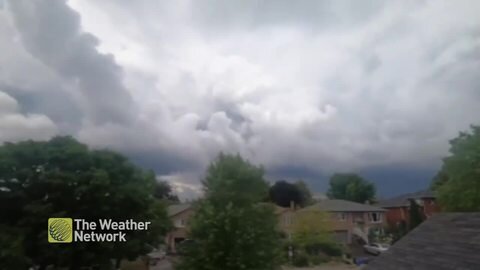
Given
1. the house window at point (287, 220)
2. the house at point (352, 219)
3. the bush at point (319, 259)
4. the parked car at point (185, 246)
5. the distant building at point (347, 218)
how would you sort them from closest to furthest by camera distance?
the parked car at point (185, 246) < the bush at point (319, 259) < the house window at point (287, 220) < the distant building at point (347, 218) < the house at point (352, 219)

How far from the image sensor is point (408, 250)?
7.85 m

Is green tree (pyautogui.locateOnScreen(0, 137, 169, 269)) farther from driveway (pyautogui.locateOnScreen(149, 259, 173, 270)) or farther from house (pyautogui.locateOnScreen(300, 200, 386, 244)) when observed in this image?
house (pyautogui.locateOnScreen(300, 200, 386, 244))

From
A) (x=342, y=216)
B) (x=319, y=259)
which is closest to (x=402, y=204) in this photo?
(x=342, y=216)

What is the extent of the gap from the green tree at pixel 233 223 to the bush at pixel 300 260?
10310 mm

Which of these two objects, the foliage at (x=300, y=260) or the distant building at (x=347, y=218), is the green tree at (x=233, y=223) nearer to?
the foliage at (x=300, y=260)

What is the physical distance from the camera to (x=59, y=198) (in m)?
12.4

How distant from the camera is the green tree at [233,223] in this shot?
1046 cm

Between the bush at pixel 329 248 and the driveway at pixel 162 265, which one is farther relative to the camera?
the bush at pixel 329 248

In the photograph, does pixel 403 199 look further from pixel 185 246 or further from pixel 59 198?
pixel 59 198

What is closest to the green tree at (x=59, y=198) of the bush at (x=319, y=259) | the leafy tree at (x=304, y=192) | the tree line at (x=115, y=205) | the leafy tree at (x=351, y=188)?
the tree line at (x=115, y=205)

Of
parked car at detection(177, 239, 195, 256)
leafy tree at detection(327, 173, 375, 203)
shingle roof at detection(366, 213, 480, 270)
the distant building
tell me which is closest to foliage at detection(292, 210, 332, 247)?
the distant building

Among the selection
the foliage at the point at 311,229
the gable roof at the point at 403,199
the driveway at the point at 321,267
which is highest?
the gable roof at the point at 403,199

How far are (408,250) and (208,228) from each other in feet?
16.1

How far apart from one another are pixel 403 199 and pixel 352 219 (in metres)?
8.70
